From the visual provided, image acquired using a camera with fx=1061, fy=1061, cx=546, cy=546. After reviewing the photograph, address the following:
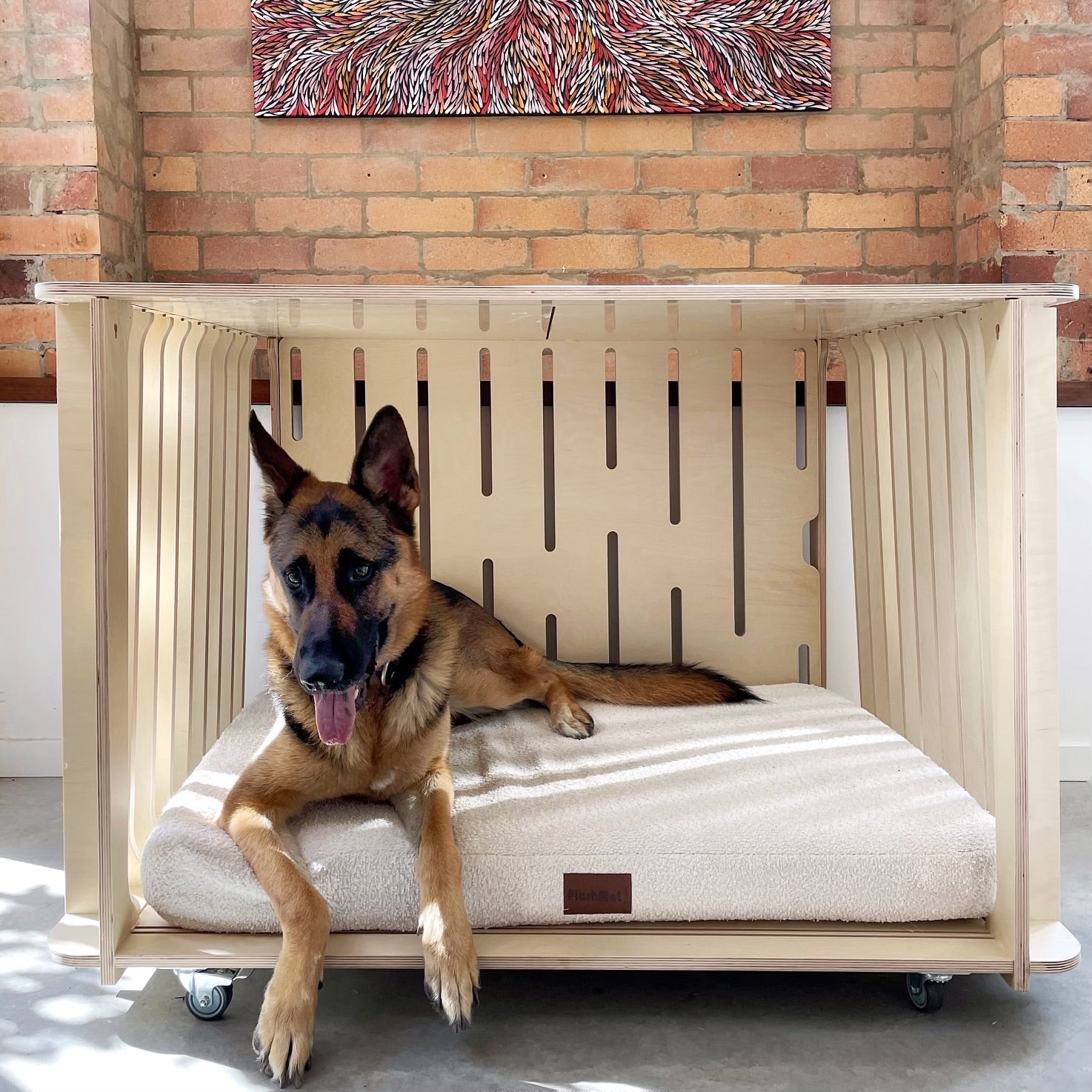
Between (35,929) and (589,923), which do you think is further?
(35,929)

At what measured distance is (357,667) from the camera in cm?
159

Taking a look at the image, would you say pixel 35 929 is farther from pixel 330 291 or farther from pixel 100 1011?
pixel 330 291

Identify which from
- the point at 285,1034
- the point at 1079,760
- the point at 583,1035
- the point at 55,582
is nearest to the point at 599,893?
the point at 583,1035

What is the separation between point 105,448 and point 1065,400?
7.37ft

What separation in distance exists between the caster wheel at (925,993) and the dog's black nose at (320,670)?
96cm

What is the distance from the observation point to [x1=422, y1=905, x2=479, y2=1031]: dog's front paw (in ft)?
4.52

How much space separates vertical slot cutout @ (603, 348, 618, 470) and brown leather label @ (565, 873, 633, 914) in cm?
128

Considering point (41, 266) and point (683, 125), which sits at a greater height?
point (683, 125)

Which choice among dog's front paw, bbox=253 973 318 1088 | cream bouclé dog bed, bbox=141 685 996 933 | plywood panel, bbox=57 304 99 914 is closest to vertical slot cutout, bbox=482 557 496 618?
cream bouclé dog bed, bbox=141 685 996 933

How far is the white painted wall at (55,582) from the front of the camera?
271 cm

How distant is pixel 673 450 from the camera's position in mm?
2705

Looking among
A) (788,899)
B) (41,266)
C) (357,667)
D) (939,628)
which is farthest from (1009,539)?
(41,266)

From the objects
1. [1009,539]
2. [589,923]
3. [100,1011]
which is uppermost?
[1009,539]

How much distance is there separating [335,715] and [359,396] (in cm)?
124
